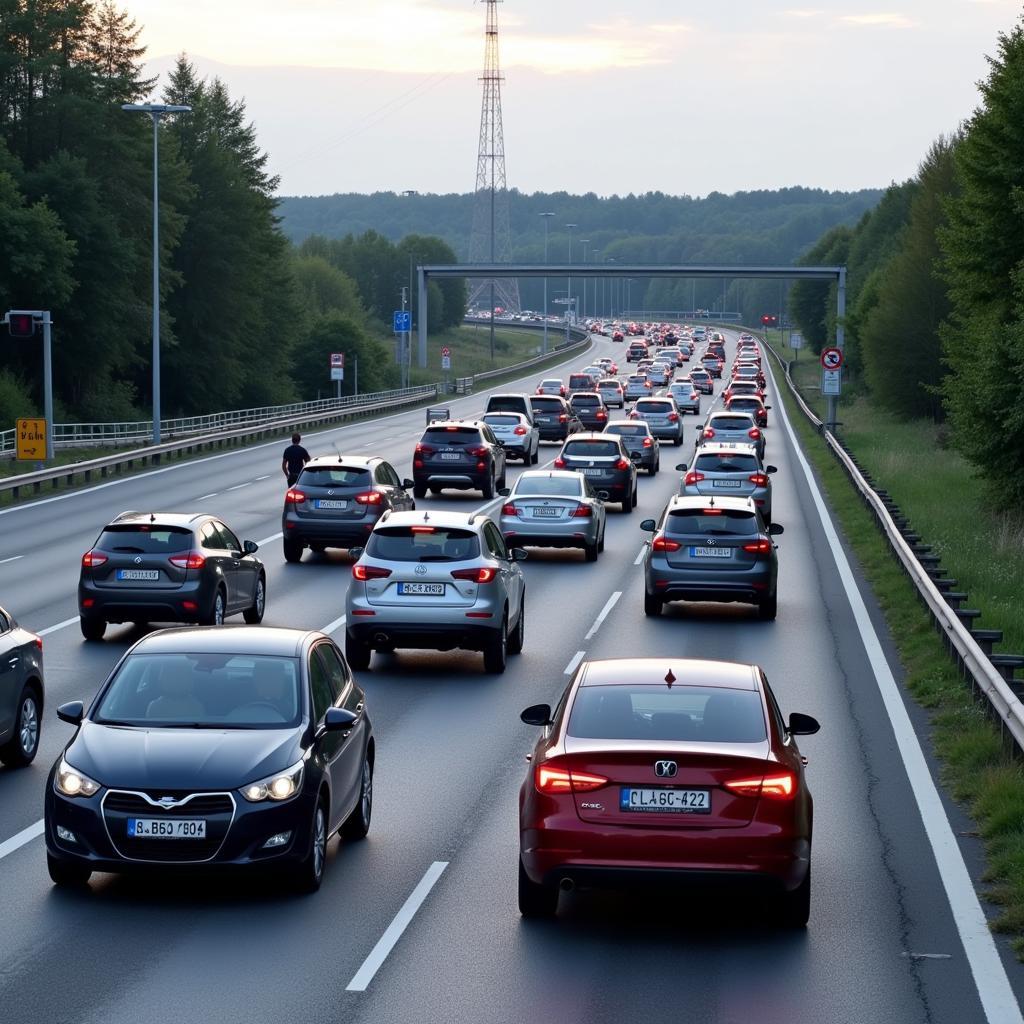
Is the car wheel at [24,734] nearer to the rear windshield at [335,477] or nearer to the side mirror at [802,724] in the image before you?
the side mirror at [802,724]

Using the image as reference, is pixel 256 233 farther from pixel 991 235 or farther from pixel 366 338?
pixel 991 235

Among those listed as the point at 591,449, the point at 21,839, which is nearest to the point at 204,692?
the point at 21,839

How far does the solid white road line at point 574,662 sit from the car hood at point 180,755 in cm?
903

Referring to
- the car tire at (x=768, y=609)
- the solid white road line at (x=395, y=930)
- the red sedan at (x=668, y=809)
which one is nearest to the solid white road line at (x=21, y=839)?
the solid white road line at (x=395, y=930)

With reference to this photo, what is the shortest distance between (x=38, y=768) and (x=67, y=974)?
18.3ft

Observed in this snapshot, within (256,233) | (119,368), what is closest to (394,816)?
(119,368)

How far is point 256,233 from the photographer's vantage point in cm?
10538

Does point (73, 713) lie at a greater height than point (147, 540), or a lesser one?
greater

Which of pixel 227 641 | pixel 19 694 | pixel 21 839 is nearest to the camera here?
pixel 227 641

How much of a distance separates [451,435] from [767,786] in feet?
108

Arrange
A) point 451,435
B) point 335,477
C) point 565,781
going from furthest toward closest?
point 451,435 → point 335,477 → point 565,781

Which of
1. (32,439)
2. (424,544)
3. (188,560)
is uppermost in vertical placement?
(424,544)

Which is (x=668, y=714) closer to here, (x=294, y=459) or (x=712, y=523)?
(x=712, y=523)

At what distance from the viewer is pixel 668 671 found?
34.8ft
